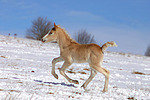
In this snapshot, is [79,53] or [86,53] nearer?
[86,53]

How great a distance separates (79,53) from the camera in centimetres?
541

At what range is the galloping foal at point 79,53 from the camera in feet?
16.8

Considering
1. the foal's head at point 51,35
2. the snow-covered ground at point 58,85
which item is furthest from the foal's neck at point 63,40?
the snow-covered ground at point 58,85

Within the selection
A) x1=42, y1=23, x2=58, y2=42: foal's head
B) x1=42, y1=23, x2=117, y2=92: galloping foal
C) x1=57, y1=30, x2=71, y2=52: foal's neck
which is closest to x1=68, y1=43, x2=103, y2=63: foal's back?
x1=42, y1=23, x2=117, y2=92: galloping foal

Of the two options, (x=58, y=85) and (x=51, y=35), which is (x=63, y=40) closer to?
(x=51, y=35)

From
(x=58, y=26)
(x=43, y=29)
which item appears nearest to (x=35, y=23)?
(x=43, y=29)

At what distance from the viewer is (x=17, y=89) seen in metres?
4.29

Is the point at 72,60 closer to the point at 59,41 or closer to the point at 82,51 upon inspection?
the point at 82,51

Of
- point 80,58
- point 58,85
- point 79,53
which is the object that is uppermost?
point 79,53

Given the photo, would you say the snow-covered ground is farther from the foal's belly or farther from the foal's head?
the foal's head

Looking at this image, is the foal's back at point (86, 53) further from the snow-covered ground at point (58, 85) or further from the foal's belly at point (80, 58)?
the snow-covered ground at point (58, 85)

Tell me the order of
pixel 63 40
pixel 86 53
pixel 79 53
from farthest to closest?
1. pixel 63 40
2. pixel 79 53
3. pixel 86 53

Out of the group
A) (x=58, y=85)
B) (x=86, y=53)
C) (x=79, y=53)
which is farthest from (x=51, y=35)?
(x=58, y=85)

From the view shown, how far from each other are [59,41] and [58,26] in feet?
1.72
